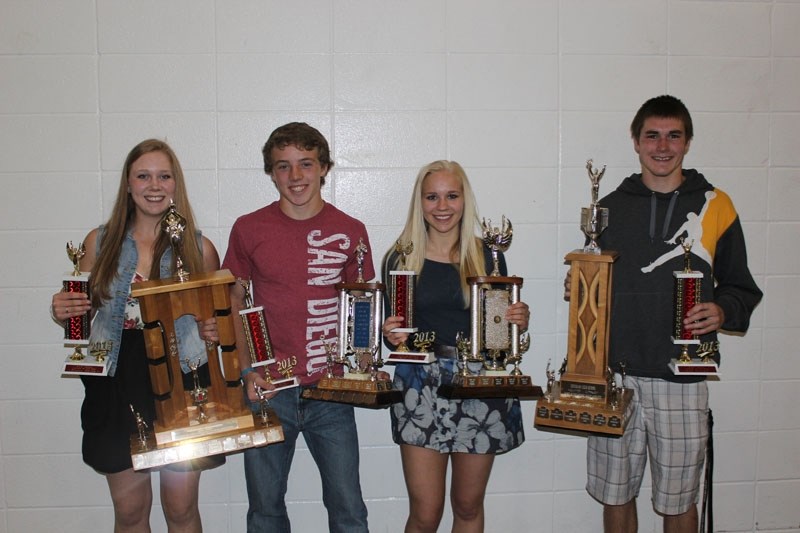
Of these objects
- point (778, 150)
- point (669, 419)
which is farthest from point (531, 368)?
point (778, 150)

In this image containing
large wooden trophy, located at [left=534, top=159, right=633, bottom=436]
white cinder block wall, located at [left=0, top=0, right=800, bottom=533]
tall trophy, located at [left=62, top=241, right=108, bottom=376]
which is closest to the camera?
tall trophy, located at [left=62, top=241, right=108, bottom=376]

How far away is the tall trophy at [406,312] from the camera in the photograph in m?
2.42

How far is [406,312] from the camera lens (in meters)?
2.43

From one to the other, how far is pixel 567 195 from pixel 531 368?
0.77 m

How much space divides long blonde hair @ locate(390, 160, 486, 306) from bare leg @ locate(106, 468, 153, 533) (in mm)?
1251

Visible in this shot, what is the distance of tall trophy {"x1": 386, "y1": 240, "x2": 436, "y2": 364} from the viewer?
7.93 ft

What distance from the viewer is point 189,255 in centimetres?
240

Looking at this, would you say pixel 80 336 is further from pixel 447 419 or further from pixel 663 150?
pixel 663 150

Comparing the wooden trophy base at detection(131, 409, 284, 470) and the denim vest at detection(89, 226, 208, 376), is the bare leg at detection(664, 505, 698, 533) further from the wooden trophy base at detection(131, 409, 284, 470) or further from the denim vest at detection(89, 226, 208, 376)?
the denim vest at detection(89, 226, 208, 376)

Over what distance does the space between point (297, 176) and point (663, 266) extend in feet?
4.58

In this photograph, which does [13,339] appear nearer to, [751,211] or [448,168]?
[448,168]

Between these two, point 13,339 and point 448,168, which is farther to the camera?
point 13,339

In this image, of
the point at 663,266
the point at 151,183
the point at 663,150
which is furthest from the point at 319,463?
the point at 663,150

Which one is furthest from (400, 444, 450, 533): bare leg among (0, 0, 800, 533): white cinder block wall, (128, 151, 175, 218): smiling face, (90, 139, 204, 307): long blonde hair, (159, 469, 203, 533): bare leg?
(128, 151, 175, 218): smiling face
